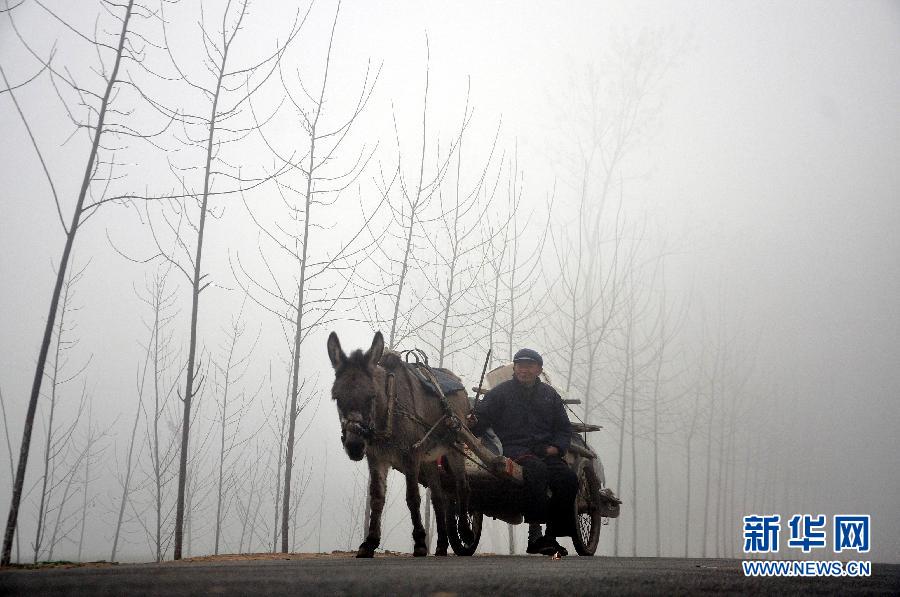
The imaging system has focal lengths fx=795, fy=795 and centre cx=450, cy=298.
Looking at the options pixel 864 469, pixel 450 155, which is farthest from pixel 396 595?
pixel 864 469

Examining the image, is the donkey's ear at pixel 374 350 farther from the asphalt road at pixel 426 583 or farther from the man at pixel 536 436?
the asphalt road at pixel 426 583

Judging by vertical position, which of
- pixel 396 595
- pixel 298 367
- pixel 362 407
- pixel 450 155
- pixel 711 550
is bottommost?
pixel 711 550

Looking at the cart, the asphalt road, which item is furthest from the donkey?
the asphalt road

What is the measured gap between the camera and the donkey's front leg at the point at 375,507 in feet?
26.1

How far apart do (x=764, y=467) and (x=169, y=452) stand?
3613 centimetres

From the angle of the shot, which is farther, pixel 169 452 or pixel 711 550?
pixel 711 550

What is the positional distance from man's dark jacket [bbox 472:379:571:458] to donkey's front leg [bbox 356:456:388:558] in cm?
175

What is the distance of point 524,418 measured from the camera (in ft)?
31.4

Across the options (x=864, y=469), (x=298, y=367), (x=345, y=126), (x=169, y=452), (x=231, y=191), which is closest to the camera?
(x=231, y=191)

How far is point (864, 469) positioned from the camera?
3654 inches

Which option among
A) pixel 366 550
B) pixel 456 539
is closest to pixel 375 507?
pixel 366 550

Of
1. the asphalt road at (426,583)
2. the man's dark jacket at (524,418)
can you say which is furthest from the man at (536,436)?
the asphalt road at (426,583)

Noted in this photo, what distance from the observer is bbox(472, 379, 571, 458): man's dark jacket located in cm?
946

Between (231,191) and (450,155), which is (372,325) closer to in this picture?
(450,155)
